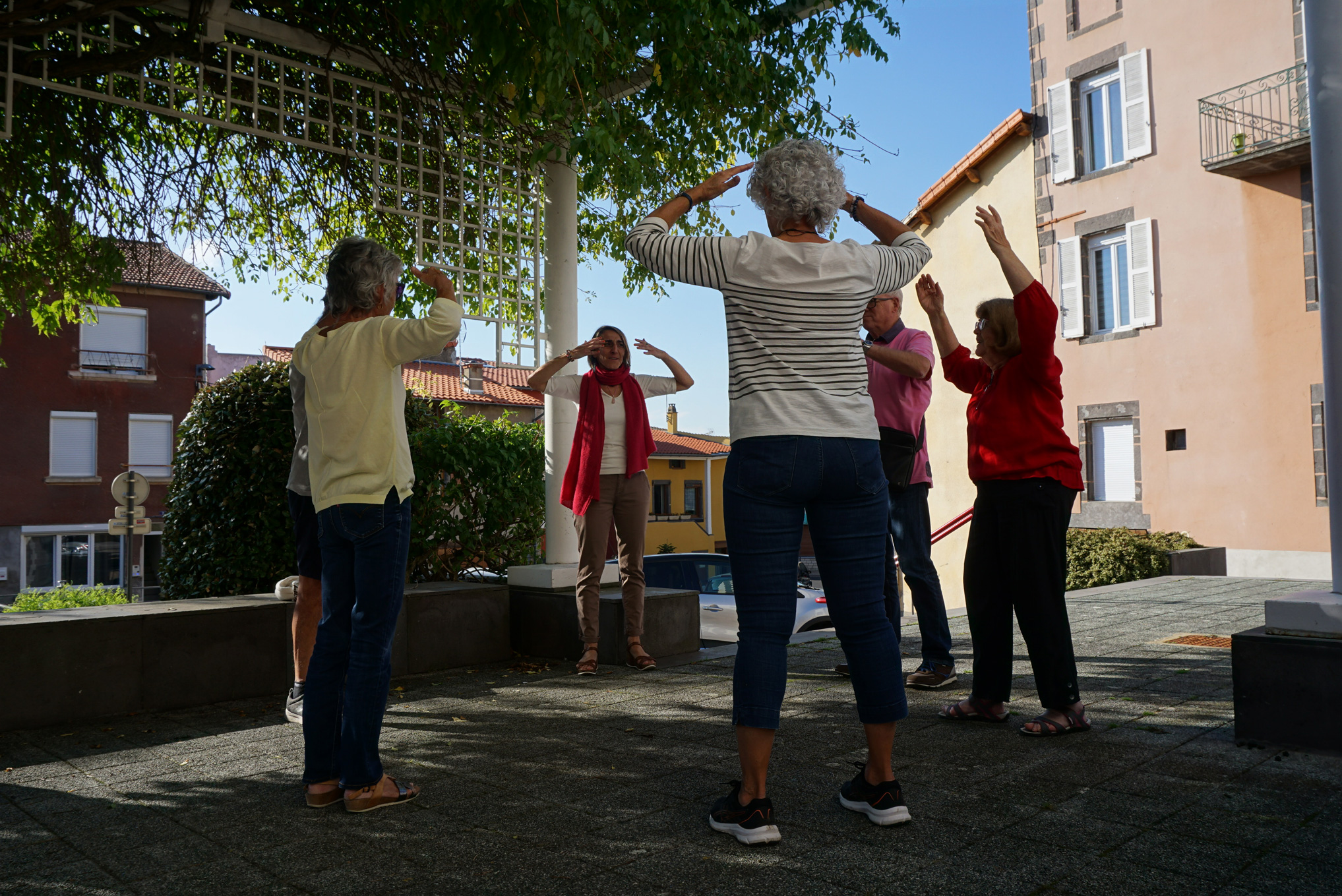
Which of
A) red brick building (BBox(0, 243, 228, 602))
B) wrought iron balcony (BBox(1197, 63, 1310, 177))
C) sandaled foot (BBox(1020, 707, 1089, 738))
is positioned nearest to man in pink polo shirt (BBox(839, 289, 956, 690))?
sandaled foot (BBox(1020, 707, 1089, 738))

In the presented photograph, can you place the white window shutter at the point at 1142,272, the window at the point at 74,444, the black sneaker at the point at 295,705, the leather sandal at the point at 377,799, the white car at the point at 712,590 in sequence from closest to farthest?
1. the leather sandal at the point at 377,799
2. the black sneaker at the point at 295,705
3. the white car at the point at 712,590
4. the white window shutter at the point at 1142,272
5. the window at the point at 74,444

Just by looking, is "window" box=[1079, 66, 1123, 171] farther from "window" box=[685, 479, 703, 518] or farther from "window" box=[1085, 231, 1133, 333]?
"window" box=[685, 479, 703, 518]

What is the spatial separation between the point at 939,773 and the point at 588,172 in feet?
10.6

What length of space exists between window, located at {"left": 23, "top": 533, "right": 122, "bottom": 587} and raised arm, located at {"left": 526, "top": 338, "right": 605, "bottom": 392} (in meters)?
26.1

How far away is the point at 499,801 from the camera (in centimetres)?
291

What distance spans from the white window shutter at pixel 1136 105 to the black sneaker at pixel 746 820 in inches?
666

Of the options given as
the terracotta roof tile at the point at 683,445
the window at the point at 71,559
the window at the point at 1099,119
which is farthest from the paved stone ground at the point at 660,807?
the terracotta roof tile at the point at 683,445

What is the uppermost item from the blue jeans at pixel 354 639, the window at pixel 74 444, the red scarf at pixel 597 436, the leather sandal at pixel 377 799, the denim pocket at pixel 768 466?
the window at pixel 74 444

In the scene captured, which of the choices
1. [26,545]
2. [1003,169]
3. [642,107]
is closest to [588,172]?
[642,107]

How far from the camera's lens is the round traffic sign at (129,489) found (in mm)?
14367

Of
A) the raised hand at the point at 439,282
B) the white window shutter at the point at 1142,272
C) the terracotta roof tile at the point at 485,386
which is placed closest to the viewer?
the raised hand at the point at 439,282

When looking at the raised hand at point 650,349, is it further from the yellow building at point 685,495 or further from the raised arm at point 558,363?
the yellow building at point 685,495

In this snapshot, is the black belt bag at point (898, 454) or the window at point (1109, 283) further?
the window at point (1109, 283)

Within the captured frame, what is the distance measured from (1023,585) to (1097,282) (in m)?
15.6
